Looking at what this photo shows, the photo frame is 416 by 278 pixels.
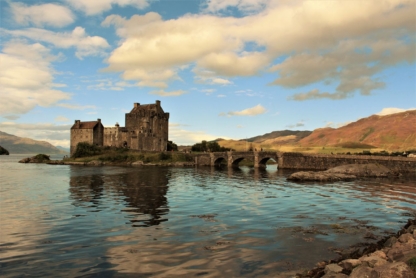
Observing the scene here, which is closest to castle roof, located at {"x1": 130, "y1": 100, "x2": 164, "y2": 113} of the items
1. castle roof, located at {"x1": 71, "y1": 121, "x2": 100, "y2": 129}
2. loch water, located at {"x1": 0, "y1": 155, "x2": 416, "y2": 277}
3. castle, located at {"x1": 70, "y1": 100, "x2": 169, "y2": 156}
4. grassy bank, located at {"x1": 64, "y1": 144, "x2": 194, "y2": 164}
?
castle, located at {"x1": 70, "y1": 100, "x2": 169, "y2": 156}

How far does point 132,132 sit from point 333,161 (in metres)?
75.4

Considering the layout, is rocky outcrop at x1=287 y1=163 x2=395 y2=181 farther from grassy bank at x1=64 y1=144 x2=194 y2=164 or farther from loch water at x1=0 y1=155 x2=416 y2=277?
grassy bank at x1=64 y1=144 x2=194 y2=164

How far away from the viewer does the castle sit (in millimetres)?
120562

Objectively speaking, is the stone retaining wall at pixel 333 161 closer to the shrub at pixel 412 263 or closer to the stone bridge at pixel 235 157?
the stone bridge at pixel 235 157

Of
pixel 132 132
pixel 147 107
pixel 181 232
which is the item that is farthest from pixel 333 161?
pixel 132 132

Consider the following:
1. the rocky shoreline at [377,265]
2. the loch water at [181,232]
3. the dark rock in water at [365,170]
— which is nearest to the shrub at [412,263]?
the rocky shoreline at [377,265]

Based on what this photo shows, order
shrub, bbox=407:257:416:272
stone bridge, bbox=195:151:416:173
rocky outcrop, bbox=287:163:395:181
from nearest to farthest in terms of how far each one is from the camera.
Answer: shrub, bbox=407:257:416:272 → rocky outcrop, bbox=287:163:395:181 → stone bridge, bbox=195:151:416:173

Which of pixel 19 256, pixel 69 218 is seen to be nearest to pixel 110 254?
pixel 19 256

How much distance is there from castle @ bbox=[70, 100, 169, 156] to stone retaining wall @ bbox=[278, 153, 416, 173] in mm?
54598

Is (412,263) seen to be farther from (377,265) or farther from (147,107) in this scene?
(147,107)

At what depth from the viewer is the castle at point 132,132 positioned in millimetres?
120562

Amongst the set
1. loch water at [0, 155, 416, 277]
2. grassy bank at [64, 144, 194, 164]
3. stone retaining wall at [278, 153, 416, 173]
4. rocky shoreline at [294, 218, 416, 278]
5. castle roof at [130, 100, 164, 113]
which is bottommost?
loch water at [0, 155, 416, 277]

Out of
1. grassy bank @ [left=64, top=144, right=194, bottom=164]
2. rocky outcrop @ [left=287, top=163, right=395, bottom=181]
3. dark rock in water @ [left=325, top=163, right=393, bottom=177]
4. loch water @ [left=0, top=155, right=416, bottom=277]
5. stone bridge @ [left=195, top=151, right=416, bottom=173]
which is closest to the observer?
loch water @ [left=0, top=155, right=416, bottom=277]

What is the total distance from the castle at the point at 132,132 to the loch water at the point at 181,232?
87.3 metres
